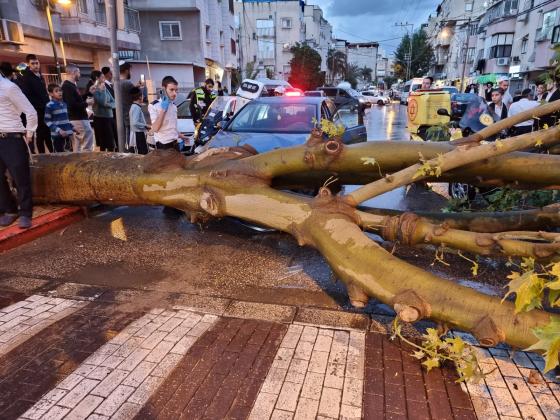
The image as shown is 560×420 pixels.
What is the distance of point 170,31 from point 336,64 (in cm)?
6363

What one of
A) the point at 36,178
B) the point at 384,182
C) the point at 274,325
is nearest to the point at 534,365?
the point at 384,182

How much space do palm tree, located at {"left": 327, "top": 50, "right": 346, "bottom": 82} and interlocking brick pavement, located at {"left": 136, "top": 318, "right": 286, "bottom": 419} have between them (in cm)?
8947

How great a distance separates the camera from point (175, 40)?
3030 centimetres

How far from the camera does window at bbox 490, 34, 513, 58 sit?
1732 inches

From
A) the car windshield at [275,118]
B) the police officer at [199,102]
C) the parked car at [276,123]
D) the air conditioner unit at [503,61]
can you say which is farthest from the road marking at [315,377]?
the air conditioner unit at [503,61]

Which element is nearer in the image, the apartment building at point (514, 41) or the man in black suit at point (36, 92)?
the man in black suit at point (36, 92)

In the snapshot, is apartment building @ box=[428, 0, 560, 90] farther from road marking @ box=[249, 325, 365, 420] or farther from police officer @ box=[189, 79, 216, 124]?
road marking @ box=[249, 325, 365, 420]

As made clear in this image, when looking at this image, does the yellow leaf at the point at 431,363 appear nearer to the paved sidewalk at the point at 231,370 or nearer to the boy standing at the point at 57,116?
the paved sidewalk at the point at 231,370

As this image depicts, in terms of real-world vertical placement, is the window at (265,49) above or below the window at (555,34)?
above

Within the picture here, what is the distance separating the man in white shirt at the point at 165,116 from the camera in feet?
21.9

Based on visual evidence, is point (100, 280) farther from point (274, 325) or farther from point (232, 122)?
point (232, 122)

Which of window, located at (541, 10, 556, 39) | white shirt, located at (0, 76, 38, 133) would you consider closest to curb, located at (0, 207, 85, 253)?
white shirt, located at (0, 76, 38, 133)

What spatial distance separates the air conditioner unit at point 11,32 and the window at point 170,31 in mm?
16648

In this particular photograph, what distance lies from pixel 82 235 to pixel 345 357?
169 inches
